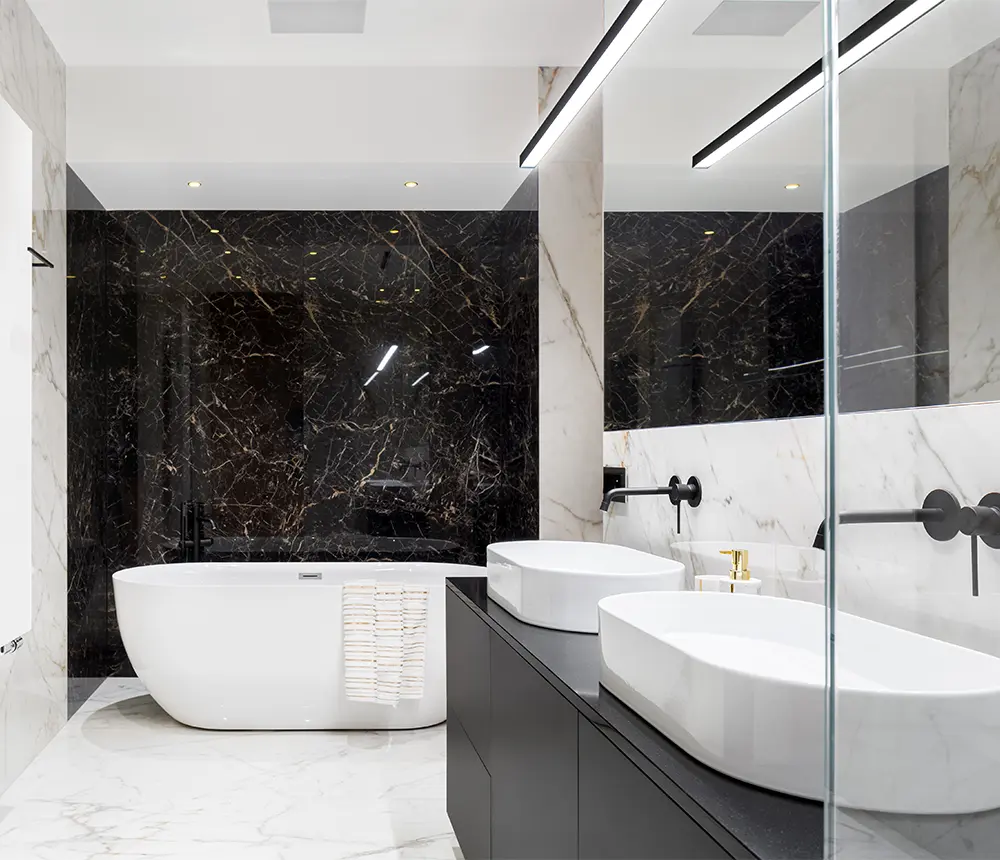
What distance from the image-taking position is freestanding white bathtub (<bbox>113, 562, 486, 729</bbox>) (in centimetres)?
352

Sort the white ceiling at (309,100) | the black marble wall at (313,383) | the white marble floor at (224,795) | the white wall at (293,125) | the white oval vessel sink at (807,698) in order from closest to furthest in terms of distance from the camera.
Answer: the white oval vessel sink at (807,698), the white marble floor at (224,795), the white ceiling at (309,100), the white wall at (293,125), the black marble wall at (313,383)

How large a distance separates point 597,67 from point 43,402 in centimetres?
251

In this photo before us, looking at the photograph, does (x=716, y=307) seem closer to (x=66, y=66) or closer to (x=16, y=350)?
(x=16, y=350)

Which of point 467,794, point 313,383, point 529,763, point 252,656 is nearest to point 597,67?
point 529,763

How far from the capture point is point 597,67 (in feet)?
8.25

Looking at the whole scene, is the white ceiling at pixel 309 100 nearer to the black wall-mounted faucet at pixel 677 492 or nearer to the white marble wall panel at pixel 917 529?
the black wall-mounted faucet at pixel 677 492

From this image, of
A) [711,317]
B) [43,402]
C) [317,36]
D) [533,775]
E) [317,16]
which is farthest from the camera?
[317,36]

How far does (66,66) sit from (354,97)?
131 cm

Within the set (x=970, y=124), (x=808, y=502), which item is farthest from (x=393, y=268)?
(x=970, y=124)

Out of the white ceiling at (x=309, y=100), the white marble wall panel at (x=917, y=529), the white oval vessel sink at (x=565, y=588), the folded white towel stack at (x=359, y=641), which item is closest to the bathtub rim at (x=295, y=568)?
the folded white towel stack at (x=359, y=641)

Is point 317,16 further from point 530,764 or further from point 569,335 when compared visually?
point 530,764

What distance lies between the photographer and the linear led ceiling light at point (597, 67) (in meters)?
2.18

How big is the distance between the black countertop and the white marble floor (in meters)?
1.44

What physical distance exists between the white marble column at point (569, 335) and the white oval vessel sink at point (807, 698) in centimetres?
263
